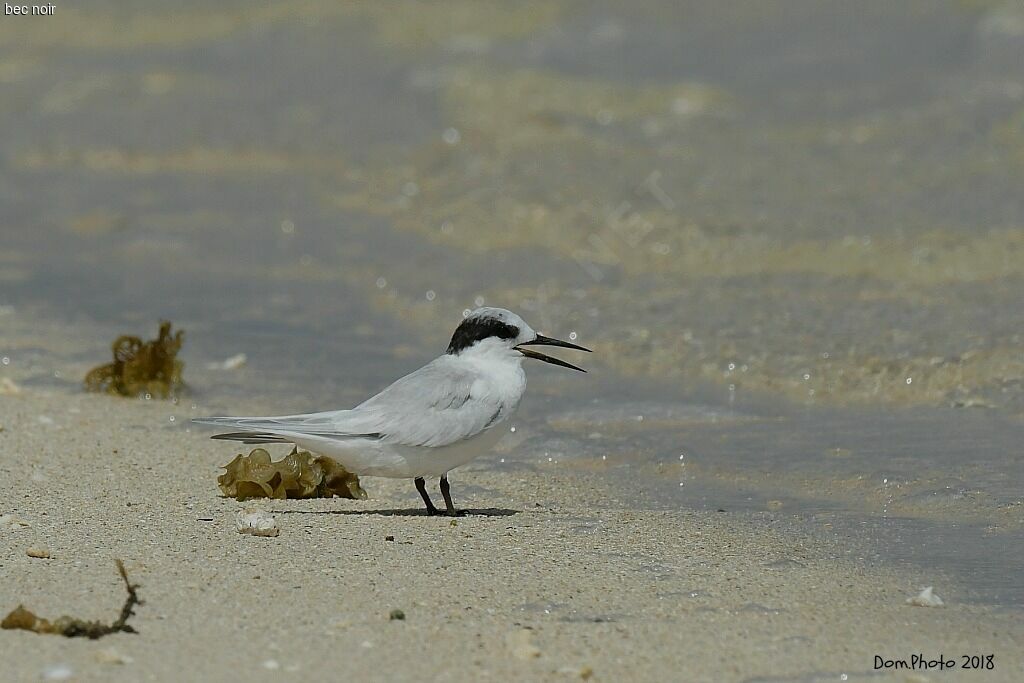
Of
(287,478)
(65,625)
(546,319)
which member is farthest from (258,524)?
(546,319)

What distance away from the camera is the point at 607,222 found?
836 centimetres

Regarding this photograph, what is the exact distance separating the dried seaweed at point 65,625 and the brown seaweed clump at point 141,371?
2.55 meters

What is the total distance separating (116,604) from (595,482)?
1851 millimetres

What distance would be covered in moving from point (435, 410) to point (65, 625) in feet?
4.66

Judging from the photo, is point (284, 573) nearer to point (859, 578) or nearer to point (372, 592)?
point (372, 592)

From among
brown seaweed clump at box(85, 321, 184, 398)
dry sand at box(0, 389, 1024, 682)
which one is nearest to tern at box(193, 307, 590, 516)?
dry sand at box(0, 389, 1024, 682)

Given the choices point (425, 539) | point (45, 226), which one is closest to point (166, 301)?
point (45, 226)

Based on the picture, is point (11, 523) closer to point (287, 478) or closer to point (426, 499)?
point (287, 478)

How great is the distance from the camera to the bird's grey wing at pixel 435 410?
3.99 metres

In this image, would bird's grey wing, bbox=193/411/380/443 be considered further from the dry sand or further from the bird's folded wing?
the dry sand

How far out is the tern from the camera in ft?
13.0

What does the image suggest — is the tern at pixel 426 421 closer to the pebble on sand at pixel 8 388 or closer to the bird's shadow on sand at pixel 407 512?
the bird's shadow on sand at pixel 407 512

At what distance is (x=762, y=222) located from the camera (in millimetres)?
8062

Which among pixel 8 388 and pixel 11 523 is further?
pixel 8 388
